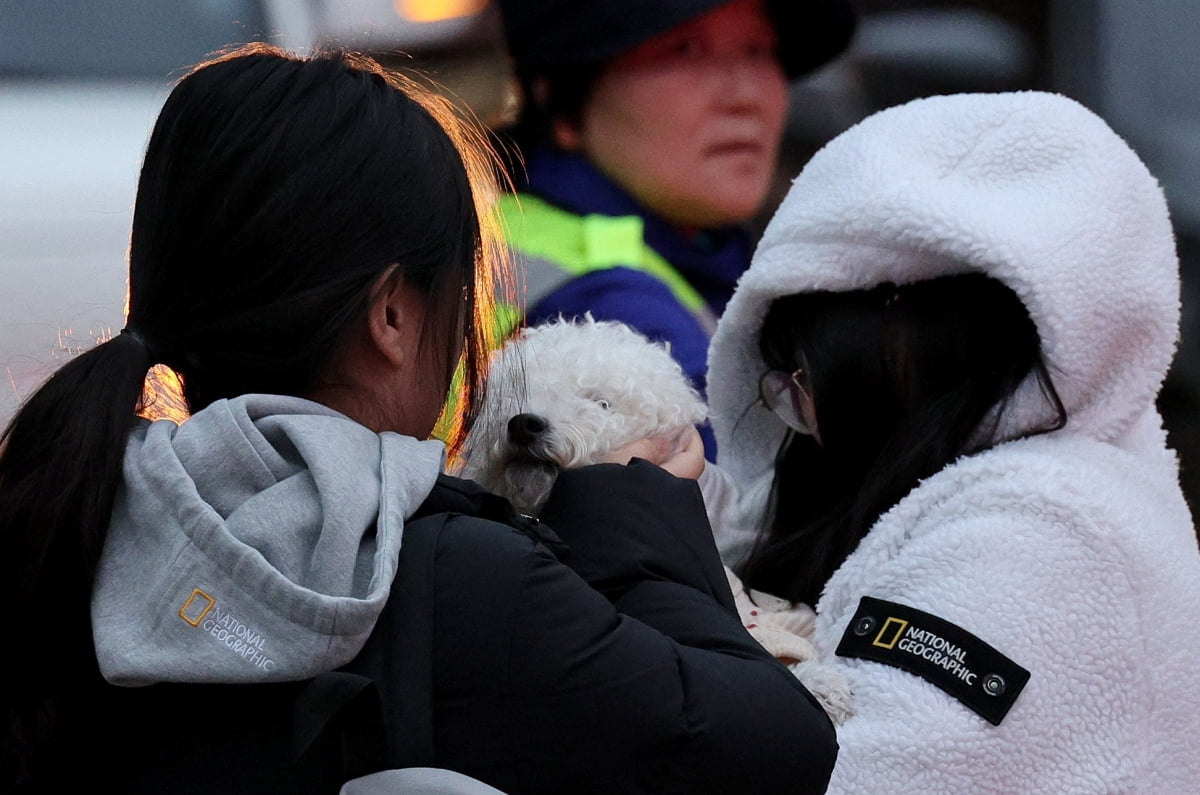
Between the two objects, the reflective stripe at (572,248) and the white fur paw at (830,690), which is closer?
the white fur paw at (830,690)

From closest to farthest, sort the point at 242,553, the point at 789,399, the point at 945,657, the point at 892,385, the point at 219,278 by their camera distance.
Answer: the point at 242,553 < the point at 219,278 < the point at 945,657 < the point at 892,385 < the point at 789,399

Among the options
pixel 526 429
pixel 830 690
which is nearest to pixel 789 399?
pixel 526 429

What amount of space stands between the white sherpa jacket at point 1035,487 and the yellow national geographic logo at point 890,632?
0.09 ft

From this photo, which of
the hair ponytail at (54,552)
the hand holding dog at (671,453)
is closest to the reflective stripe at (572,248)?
the hand holding dog at (671,453)

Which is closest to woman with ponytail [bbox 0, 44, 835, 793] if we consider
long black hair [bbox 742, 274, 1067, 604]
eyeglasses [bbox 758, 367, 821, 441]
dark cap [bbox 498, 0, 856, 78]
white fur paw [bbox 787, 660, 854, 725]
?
white fur paw [bbox 787, 660, 854, 725]

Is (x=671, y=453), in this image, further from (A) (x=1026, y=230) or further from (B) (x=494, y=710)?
(B) (x=494, y=710)

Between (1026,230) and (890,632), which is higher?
(1026,230)

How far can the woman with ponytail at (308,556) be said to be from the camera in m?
1.09

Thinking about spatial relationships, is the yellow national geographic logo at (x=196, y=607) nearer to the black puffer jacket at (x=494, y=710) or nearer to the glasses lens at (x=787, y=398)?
the black puffer jacket at (x=494, y=710)

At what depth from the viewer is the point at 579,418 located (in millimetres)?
1770

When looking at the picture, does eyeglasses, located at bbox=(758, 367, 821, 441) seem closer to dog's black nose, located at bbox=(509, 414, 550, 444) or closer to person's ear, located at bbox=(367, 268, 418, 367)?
dog's black nose, located at bbox=(509, 414, 550, 444)

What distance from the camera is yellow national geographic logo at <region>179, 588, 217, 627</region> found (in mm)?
1088

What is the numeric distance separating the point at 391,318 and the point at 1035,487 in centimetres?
78

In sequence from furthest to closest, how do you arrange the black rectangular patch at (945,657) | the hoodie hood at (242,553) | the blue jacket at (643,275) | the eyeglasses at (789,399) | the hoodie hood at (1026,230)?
1. the blue jacket at (643,275)
2. the eyeglasses at (789,399)
3. the hoodie hood at (1026,230)
4. the black rectangular patch at (945,657)
5. the hoodie hood at (242,553)
